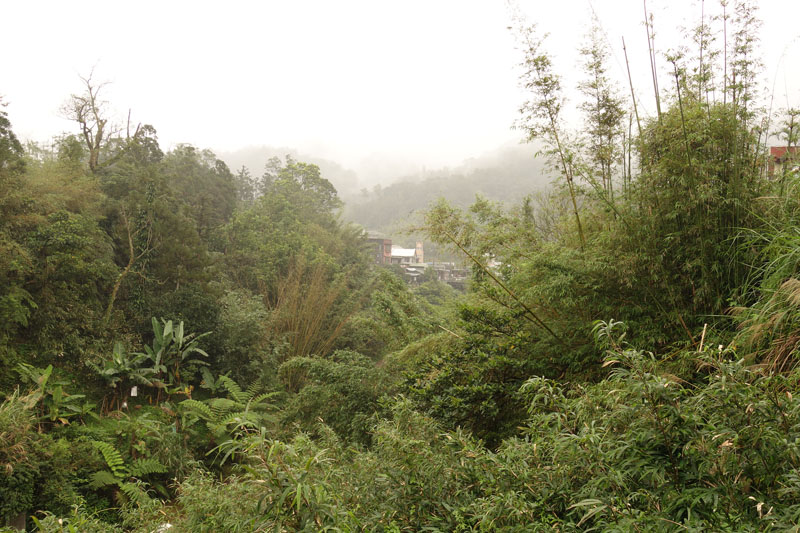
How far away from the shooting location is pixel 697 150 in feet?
7.59

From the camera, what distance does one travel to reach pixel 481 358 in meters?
3.04

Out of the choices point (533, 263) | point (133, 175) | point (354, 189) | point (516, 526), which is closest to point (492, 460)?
point (516, 526)

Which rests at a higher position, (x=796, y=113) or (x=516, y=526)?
(x=796, y=113)

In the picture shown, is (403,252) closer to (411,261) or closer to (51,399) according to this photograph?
(411,261)

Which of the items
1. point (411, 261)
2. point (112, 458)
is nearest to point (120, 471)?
point (112, 458)

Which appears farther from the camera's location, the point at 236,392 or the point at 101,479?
the point at 236,392

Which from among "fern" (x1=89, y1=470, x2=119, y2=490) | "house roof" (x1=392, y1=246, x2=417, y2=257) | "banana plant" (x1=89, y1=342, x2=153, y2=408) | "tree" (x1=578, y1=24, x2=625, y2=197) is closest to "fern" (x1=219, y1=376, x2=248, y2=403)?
"banana plant" (x1=89, y1=342, x2=153, y2=408)

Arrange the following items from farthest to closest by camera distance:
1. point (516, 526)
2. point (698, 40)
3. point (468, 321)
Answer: point (468, 321), point (698, 40), point (516, 526)

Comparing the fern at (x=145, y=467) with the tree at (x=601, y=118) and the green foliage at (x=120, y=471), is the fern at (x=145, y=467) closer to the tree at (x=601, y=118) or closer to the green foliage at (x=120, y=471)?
the green foliage at (x=120, y=471)

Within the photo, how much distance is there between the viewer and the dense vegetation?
1088 millimetres

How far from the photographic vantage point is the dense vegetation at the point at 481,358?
3.57 ft

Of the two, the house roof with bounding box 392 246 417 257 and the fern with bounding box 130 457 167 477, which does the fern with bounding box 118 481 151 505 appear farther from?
the house roof with bounding box 392 246 417 257

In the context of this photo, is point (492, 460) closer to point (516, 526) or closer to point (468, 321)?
point (516, 526)

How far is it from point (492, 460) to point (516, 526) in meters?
0.25
